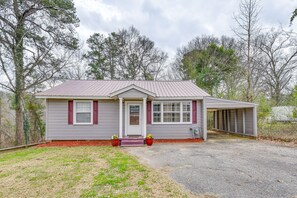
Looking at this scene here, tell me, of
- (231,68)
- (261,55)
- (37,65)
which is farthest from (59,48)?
(261,55)

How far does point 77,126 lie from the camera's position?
10.4m

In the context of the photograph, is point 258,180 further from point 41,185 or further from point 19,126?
point 19,126

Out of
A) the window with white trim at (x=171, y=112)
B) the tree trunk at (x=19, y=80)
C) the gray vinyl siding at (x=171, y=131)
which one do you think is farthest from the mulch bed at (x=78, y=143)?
the window with white trim at (x=171, y=112)

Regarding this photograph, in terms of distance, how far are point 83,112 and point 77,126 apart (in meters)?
0.86

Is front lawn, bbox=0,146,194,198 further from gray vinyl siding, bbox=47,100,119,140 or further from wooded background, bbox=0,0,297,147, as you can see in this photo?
wooded background, bbox=0,0,297,147

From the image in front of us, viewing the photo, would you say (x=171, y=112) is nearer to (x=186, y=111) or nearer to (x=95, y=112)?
(x=186, y=111)

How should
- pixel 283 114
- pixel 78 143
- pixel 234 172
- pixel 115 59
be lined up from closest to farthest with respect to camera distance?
pixel 234 172 < pixel 78 143 < pixel 283 114 < pixel 115 59

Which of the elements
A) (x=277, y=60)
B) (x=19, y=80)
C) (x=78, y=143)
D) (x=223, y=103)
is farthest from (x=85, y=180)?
(x=277, y=60)

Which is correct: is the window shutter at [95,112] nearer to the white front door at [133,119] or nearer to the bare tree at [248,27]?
the white front door at [133,119]

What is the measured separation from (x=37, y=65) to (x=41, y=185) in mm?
10715

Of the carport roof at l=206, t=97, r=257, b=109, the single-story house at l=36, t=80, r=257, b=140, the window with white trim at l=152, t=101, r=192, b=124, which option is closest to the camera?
the single-story house at l=36, t=80, r=257, b=140

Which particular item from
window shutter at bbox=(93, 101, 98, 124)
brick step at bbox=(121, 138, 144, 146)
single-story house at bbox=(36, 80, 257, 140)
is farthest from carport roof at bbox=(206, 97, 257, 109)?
window shutter at bbox=(93, 101, 98, 124)

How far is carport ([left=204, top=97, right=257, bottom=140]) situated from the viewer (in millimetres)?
11602

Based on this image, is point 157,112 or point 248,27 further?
point 248,27
